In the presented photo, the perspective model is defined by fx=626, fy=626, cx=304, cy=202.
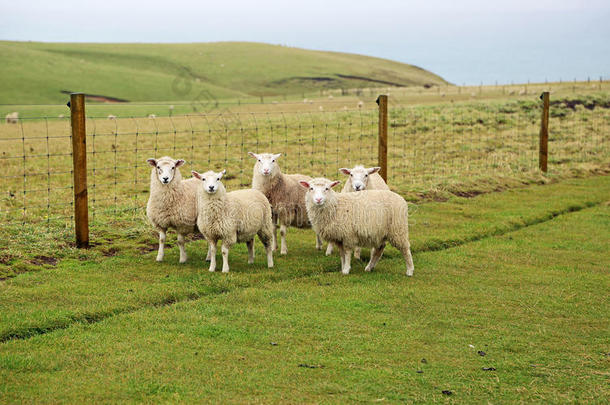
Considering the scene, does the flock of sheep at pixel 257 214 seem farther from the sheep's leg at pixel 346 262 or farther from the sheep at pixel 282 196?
the sheep at pixel 282 196

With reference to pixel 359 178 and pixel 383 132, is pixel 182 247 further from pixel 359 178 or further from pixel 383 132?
pixel 383 132

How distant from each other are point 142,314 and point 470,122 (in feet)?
81.9

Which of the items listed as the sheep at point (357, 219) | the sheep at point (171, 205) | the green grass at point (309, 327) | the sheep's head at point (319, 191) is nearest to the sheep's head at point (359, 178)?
the sheep at point (357, 219)

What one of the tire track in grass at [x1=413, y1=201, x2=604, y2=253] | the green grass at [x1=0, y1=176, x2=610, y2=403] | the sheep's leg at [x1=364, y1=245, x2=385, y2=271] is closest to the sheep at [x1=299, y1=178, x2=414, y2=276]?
the sheep's leg at [x1=364, y1=245, x2=385, y2=271]

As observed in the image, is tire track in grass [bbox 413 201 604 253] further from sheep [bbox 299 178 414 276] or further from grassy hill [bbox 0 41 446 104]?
grassy hill [bbox 0 41 446 104]

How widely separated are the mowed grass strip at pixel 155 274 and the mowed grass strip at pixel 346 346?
265 millimetres

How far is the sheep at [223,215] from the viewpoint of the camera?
8.76 metres

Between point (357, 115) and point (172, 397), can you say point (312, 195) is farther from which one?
point (357, 115)

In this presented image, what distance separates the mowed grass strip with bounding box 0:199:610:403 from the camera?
5254mm

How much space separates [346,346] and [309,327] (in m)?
0.63

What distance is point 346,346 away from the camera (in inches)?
245

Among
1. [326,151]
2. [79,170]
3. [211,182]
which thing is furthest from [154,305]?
[326,151]

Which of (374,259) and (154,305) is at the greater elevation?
(374,259)

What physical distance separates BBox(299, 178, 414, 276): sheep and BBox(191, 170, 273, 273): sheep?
863mm
